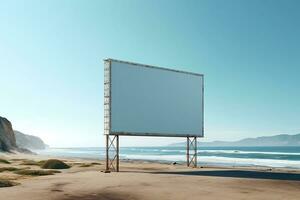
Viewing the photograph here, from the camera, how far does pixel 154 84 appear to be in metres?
45.1

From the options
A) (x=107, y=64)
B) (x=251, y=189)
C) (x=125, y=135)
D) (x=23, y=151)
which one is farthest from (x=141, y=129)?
(x=23, y=151)

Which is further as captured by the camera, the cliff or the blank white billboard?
the cliff

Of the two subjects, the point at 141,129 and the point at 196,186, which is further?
the point at 141,129

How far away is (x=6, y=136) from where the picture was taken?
114 metres

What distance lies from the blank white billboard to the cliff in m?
67.6

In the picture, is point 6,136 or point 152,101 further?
point 6,136

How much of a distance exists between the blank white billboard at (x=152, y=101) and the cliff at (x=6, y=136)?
67591mm

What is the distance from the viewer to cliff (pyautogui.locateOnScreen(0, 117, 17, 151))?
105 meters

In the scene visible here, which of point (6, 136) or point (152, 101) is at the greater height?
point (152, 101)

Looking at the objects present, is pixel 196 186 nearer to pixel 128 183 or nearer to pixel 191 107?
→ pixel 128 183

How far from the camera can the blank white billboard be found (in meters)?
41.5

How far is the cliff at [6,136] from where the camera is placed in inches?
4124

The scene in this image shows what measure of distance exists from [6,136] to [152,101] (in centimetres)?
7976

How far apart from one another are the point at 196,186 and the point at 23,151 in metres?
97.2
